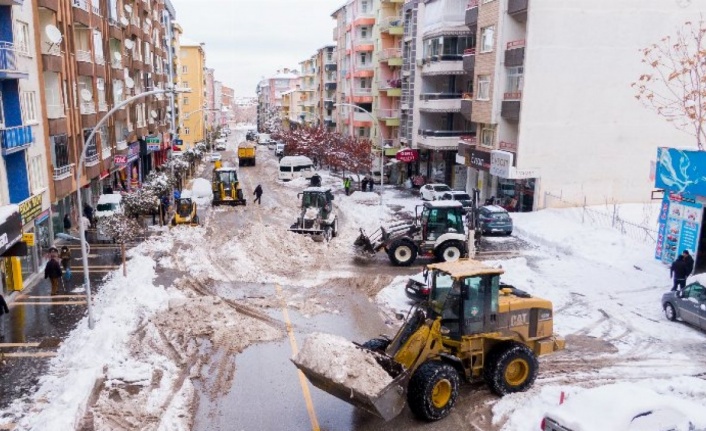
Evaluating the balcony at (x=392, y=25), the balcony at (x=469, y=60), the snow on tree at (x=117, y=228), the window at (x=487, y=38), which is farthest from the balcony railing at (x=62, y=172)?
the balcony at (x=392, y=25)

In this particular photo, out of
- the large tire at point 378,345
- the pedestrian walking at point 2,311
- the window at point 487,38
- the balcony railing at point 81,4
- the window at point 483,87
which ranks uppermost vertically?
the balcony railing at point 81,4

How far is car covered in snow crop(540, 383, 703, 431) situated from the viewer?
879 cm

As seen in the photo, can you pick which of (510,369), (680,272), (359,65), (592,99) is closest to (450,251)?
(680,272)

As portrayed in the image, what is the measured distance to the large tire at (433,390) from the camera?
1048 centimetres

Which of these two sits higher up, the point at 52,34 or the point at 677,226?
the point at 52,34

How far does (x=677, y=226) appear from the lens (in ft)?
69.8

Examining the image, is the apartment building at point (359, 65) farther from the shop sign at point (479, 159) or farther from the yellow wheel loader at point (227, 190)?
the yellow wheel loader at point (227, 190)

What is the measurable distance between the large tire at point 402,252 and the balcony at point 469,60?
1812 centimetres

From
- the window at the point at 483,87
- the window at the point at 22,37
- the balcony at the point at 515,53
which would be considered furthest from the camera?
the window at the point at 483,87

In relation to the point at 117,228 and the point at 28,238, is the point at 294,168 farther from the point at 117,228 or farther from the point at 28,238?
the point at 28,238

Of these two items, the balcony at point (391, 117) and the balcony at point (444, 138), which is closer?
the balcony at point (444, 138)

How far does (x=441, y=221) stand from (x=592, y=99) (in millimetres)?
14693

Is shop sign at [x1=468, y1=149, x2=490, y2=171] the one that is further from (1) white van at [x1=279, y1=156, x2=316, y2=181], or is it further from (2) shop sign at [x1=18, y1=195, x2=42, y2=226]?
(2) shop sign at [x1=18, y1=195, x2=42, y2=226]

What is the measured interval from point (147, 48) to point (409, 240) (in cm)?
3729
